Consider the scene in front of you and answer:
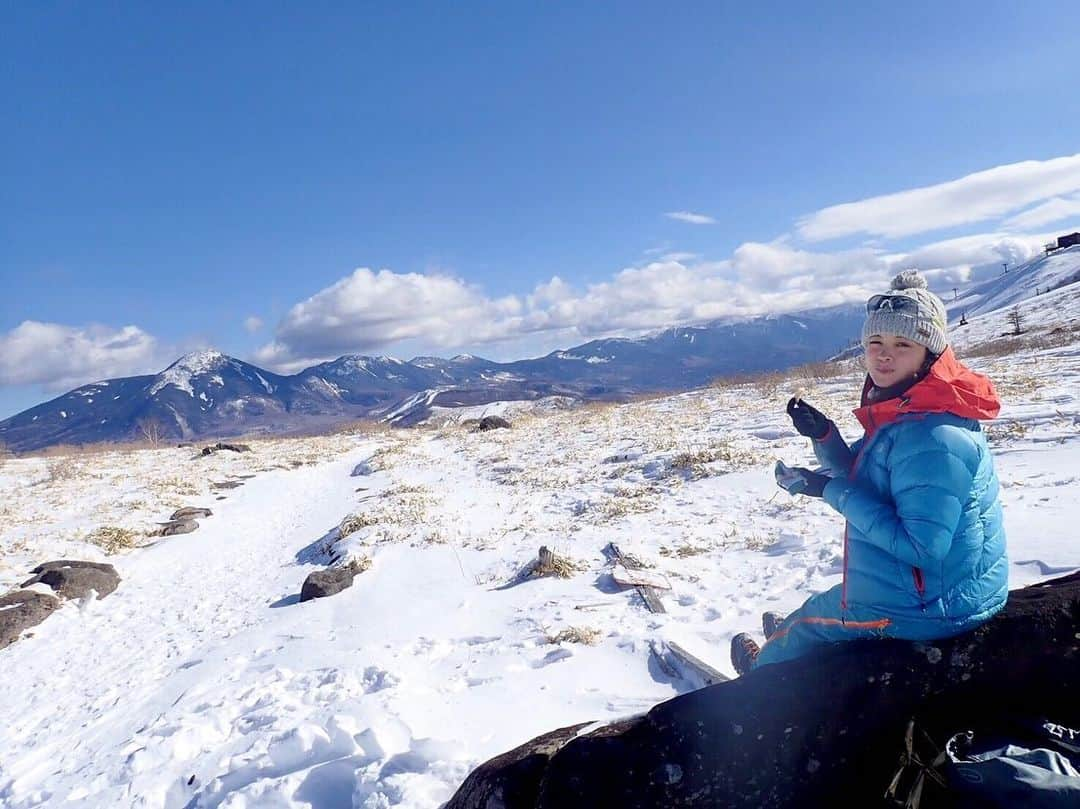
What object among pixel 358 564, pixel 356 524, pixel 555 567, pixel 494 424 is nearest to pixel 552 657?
pixel 555 567

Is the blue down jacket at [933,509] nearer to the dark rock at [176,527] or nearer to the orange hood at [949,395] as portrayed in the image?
the orange hood at [949,395]

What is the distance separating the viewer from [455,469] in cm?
2359

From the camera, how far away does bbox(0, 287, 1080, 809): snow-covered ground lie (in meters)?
5.44

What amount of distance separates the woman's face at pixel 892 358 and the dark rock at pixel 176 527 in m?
20.4

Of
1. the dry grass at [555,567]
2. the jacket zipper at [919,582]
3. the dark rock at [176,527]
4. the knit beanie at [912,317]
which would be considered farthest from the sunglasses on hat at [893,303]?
the dark rock at [176,527]

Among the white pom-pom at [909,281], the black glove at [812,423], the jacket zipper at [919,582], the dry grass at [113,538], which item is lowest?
the dry grass at [113,538]

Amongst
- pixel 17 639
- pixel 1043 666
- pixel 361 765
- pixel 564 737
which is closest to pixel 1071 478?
pixel 1043 666

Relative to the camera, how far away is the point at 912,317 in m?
3.07

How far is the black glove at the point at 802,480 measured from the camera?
344 cm

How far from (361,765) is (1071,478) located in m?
10.9

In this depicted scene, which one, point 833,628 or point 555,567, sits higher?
point 833,628

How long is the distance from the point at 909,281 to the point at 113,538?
20329 millimetres

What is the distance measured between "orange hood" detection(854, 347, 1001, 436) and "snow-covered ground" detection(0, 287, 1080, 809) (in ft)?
12.6

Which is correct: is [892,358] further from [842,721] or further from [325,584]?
[325,584]
